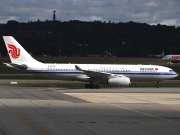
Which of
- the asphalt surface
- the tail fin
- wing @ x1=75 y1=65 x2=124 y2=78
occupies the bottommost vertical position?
the asphalt surface

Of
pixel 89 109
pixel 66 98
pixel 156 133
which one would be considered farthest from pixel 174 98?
pixel 156 133

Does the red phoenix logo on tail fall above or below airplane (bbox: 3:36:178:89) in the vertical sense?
above

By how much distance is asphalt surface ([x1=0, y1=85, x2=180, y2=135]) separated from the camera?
24.0m

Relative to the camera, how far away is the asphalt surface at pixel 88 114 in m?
24.0

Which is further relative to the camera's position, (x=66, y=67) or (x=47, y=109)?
(x=66, y=67)

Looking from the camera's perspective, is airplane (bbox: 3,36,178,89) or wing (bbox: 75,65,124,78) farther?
airplane (bbox: 3,36,178,89)

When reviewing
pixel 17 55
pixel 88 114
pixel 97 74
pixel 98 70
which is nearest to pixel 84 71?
pixel 97 74

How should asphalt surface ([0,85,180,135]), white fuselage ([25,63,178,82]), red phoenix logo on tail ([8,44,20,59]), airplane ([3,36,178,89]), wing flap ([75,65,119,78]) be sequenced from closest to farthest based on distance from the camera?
asphalt surface ([0,85,180,135]), wing flap ([75,65,119,78]), airplane ([3,36,178,89]), white fuselage ([25,63,178,82]), red phoenix logo on tail ([8,44,20,59])

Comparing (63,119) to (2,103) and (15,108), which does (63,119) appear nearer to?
(15,108)

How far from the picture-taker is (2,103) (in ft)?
122

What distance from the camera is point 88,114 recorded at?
102ft

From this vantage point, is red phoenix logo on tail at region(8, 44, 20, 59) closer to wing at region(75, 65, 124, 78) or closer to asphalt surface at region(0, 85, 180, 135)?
wing at region(75, 65, 124, 78)

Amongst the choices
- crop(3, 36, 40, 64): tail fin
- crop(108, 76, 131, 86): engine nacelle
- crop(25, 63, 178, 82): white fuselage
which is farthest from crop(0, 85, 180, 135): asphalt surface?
crop(3, 36, 40, 64): tail fin

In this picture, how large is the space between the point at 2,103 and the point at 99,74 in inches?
831
